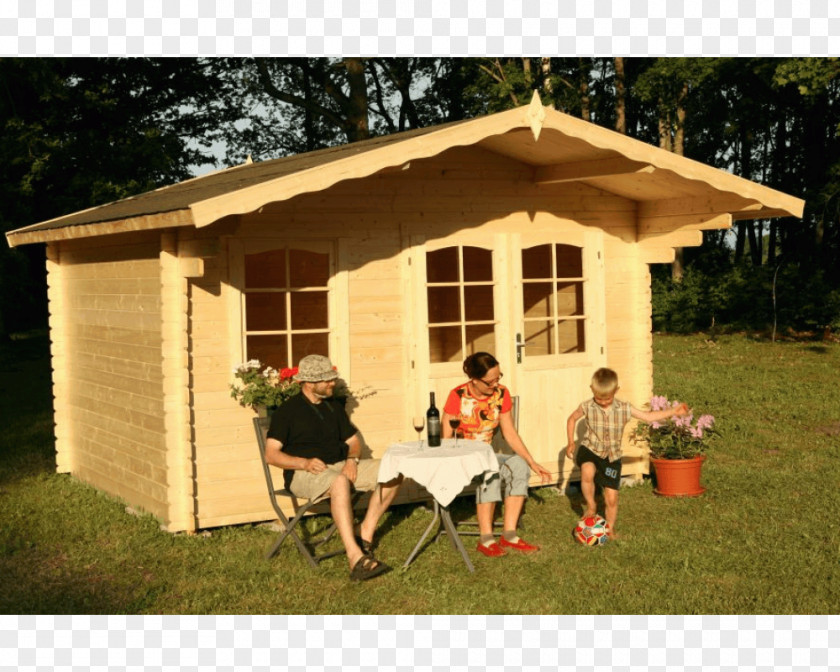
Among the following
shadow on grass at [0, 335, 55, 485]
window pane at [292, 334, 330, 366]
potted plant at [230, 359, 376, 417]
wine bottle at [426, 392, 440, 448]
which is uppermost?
window pane at [292, 334, 330, 366]

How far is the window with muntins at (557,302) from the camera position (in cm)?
948

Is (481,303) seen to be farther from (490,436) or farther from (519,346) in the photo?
(490,436)

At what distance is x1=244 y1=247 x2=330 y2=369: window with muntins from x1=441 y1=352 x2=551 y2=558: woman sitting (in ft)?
4.40

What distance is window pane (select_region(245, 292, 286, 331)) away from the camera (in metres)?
8.66

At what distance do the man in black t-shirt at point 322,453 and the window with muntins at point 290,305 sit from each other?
102 cm

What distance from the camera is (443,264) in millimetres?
9453

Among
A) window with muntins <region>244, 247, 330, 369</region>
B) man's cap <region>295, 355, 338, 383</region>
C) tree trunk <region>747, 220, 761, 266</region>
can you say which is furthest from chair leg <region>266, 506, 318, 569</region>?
tree trunk <region>747, 220, 761, 266</region>

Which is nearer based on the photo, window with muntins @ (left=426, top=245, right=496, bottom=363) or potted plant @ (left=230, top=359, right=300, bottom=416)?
potted plant @ (left=230, top=359, right=300, bottom=416)

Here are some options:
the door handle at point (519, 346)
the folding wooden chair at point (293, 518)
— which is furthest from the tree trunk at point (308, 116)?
the folding wooden chair at point (293, 518)

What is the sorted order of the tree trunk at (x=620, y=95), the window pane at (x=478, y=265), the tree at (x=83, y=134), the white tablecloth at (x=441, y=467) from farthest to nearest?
the tree trunk at (x=620, y=95)
the tree at (x=83, y=134)
the window pane at (x=478, y=265)
the white tablecloth at (x=441, y=467)

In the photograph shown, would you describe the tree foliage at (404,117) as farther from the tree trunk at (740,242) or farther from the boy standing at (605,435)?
the boy standing at (605,435)

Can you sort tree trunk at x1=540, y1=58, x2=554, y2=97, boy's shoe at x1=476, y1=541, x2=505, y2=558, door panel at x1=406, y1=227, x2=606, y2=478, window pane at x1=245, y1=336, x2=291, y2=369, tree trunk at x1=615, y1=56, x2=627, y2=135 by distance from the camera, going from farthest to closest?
tree trunk at x1=615, y1=56, x2=627, y2=135 → tree trunk at x1=540, y1=58, x2=554, y2=97 → door panel at x1=406, y1=227, x2=606, y2=478 → window pane at x1=245, y1=336, x2=291, y2=369 → boy's shoe at x1=476, y1=541, x2=505, y2=558

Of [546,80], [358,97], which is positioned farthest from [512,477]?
[546,80]

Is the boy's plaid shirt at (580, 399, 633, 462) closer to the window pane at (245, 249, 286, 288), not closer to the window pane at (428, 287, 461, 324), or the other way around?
the window pane at (428, 287, 461, 324)
